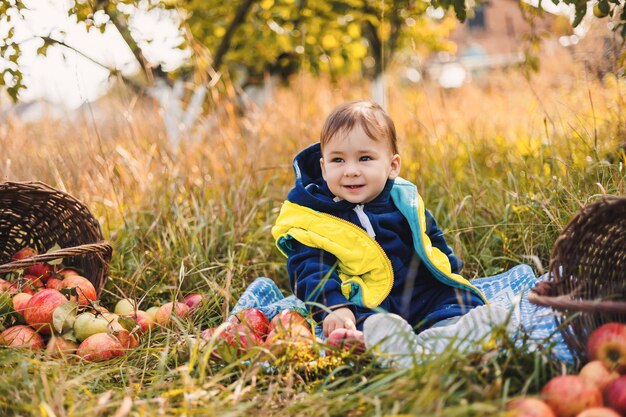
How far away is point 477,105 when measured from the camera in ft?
22.9

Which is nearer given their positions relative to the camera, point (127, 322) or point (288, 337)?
point (288, 337)

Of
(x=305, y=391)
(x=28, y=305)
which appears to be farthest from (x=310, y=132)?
(x=305, y=391)

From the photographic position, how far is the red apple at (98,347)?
2.45 metres

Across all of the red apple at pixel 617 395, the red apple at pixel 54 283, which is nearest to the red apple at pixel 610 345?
the red apple at pixel 617 395

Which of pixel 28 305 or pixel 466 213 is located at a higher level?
pixel 466 213

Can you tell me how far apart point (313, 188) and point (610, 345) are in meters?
1.42

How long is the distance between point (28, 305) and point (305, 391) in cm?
123

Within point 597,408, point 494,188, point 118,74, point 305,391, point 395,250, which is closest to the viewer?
point 597,408

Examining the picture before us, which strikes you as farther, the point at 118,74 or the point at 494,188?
the point at 118,74

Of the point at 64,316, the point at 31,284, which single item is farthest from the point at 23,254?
the point at 64,316

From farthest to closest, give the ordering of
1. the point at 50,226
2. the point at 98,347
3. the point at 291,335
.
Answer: the point at 50,226 → the point at 98,347 → the point at 291,335

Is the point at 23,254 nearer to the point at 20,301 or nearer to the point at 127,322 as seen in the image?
the point at 20,301

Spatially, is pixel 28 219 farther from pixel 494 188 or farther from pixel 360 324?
pixel 494 188

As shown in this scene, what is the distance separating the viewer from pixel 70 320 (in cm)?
258
